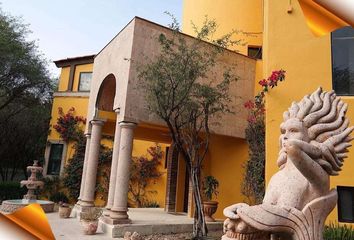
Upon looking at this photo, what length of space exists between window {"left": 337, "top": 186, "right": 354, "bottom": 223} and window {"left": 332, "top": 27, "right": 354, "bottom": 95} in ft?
9.05

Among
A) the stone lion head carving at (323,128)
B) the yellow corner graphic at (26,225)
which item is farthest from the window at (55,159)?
the yellow corner graphic at (26,225)

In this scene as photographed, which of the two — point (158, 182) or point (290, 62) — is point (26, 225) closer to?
point (290, 62)

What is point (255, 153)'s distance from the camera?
37.7ft

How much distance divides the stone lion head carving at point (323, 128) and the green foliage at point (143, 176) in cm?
1482

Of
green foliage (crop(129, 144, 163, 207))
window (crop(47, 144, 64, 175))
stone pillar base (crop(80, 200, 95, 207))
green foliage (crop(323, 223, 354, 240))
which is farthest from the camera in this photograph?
window (crop(47, 144, 64, 175))

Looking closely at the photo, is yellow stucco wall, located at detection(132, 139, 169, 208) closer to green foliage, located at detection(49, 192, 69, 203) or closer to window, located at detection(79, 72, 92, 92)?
green foliage, located at detection(49, 192, 69, 203)

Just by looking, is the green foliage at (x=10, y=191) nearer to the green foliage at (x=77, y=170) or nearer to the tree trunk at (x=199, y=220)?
the green foliage at (x=77, y=170)

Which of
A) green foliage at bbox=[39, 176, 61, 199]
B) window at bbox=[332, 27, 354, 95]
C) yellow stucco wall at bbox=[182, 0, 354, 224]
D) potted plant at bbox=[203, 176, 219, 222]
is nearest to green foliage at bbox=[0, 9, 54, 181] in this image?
green foliage at bbox=[39, 176, 61, 199]

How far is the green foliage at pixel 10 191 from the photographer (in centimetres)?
1908

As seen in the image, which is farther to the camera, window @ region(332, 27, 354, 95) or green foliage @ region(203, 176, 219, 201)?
green foliage @ region(203, 176, 219, 201)

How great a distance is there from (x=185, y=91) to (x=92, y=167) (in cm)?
567

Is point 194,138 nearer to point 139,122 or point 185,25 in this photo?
point 139,122

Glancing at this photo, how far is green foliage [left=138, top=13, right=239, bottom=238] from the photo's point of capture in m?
9.84

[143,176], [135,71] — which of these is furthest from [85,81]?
[135,71]
